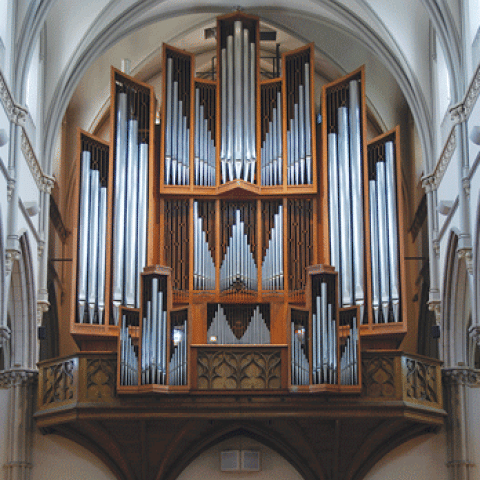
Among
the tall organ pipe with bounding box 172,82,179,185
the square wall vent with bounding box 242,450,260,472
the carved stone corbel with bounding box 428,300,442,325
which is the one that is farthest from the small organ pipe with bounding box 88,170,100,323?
the carved stone corbel with bounding box 428,300,442,325

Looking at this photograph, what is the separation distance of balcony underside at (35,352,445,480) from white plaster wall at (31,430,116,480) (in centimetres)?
19

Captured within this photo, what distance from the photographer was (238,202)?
20250mm

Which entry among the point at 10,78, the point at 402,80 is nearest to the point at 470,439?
the point at 402,80

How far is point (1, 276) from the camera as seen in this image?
16.1 metres

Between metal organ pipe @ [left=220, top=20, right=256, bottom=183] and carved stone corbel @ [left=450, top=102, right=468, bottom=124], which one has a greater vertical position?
metal organ pipe @ [left=220, top=20, right=256, bottom=183]

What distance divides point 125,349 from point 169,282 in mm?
1247

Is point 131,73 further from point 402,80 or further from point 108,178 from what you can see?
Result: point 402,80

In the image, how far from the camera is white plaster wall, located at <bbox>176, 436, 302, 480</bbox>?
59.1 ft

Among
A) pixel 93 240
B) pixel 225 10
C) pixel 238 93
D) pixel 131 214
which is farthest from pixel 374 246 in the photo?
pixel 225 10

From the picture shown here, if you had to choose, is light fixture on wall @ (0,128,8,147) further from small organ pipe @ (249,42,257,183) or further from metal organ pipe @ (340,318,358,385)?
metal organ pipe @ (340,318,358,385)

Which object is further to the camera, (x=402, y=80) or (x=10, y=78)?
(x=402, y=80)

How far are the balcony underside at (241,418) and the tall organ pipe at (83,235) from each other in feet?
5.23

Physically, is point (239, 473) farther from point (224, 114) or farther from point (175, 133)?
point (224, 114)

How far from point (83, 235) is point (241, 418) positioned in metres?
4.55
